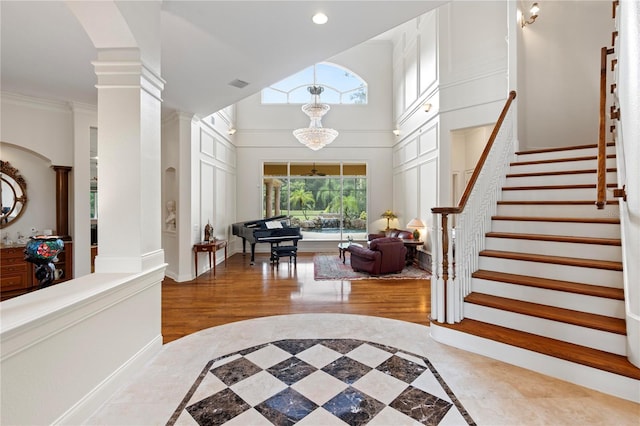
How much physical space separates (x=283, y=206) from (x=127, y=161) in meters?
6.80

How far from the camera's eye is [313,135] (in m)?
6.62

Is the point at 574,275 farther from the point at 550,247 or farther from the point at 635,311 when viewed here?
the point at 635,311

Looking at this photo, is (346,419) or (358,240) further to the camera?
(358,240)

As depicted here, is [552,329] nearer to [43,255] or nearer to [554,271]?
[554,271]

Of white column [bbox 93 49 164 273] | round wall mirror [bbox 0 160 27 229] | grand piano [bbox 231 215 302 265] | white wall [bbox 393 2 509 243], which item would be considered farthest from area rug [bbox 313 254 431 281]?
round wall mirror [bbox 0 160 27 229]

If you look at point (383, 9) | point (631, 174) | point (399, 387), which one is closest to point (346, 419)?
point (399, 387)

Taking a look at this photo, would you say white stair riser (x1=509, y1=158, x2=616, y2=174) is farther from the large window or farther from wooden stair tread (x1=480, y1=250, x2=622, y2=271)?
the large window

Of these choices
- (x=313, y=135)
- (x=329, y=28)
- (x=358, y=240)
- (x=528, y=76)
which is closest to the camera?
(x=329, y=28)

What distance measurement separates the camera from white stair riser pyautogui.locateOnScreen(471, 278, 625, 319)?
228 cm

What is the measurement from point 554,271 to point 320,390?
235 cm

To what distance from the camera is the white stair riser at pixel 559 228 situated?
8.93ft

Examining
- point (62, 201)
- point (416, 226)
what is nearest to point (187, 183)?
point (62, 201)

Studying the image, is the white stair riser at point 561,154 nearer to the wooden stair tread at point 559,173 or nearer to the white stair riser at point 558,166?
the white stair riser at point 558,166

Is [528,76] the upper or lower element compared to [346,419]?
upper
